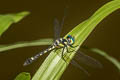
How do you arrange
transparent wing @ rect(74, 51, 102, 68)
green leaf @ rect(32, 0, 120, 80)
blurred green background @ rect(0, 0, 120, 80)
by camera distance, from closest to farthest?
green leaf @ rect(32, 0, 120, 80) → transparent wing @ rect(74, 51, 102, 68) → blurred green background @ rect(0, 0, 120, 80)

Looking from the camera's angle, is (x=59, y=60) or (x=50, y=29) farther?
(x=50, y=29)

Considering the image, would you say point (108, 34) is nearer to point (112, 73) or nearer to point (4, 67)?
point (112, 73)

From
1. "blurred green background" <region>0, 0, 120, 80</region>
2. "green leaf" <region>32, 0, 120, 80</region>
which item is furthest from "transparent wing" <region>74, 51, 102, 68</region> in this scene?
"blurred green background" <region>0, 0, 120, 80</region>

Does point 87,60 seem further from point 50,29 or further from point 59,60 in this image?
point 50,29

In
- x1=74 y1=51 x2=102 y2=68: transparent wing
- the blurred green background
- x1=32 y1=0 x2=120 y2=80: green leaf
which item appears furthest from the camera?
the blurred green background

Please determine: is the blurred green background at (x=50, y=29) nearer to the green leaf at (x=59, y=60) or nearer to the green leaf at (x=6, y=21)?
the green leaf at (x=6, y=21)

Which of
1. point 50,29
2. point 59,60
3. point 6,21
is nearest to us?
point 59,60

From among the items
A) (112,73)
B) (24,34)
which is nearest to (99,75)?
(112,73)

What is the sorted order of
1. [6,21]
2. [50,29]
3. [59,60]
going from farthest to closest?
1. [50,29]
2. [6,21]
3. [59,60]

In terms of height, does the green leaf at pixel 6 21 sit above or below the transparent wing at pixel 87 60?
above

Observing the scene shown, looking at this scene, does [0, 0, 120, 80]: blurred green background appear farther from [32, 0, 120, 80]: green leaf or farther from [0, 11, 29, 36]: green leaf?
[32, 0, 120, 80]: green leaf

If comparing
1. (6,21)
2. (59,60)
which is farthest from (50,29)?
(59,60)

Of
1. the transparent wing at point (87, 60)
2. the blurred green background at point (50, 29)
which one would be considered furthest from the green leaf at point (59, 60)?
the blurred green background at point (50, 29)
